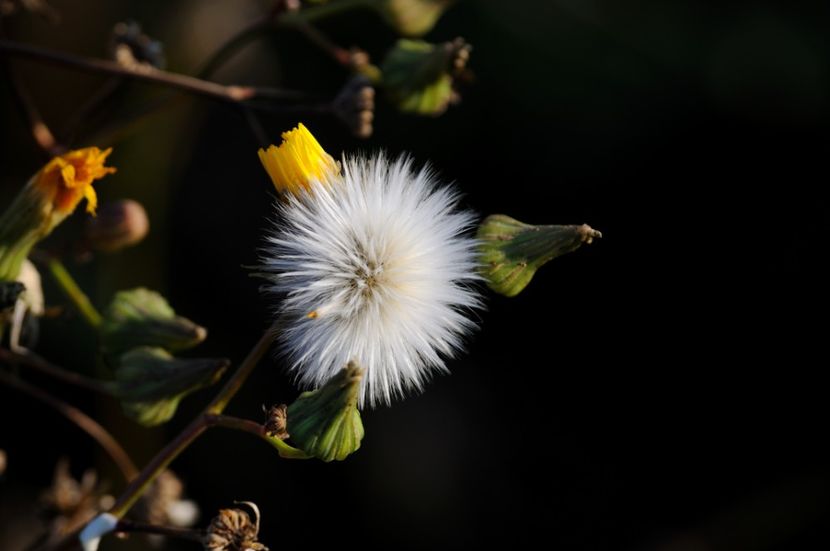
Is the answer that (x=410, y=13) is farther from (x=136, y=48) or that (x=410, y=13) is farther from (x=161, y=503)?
(x=161, y=503)

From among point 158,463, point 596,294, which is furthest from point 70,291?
point 596,294

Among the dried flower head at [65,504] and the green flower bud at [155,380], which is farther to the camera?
the dried flower head at [65,504]

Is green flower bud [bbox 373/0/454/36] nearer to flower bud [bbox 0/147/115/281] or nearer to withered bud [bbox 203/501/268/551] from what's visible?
flower bud [bbox 0/147/115/281]

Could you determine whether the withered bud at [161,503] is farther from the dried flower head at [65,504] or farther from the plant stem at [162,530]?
the plant stem at [162,530]

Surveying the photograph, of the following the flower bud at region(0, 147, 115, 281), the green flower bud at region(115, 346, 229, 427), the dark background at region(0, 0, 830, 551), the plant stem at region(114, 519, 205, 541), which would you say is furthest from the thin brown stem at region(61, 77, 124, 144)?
the dark background at region(0, 0, 830, 551)

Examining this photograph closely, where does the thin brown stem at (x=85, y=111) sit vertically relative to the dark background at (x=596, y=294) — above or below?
below

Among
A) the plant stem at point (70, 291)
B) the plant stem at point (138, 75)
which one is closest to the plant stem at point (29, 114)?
the plant stem at point (138, 75)
